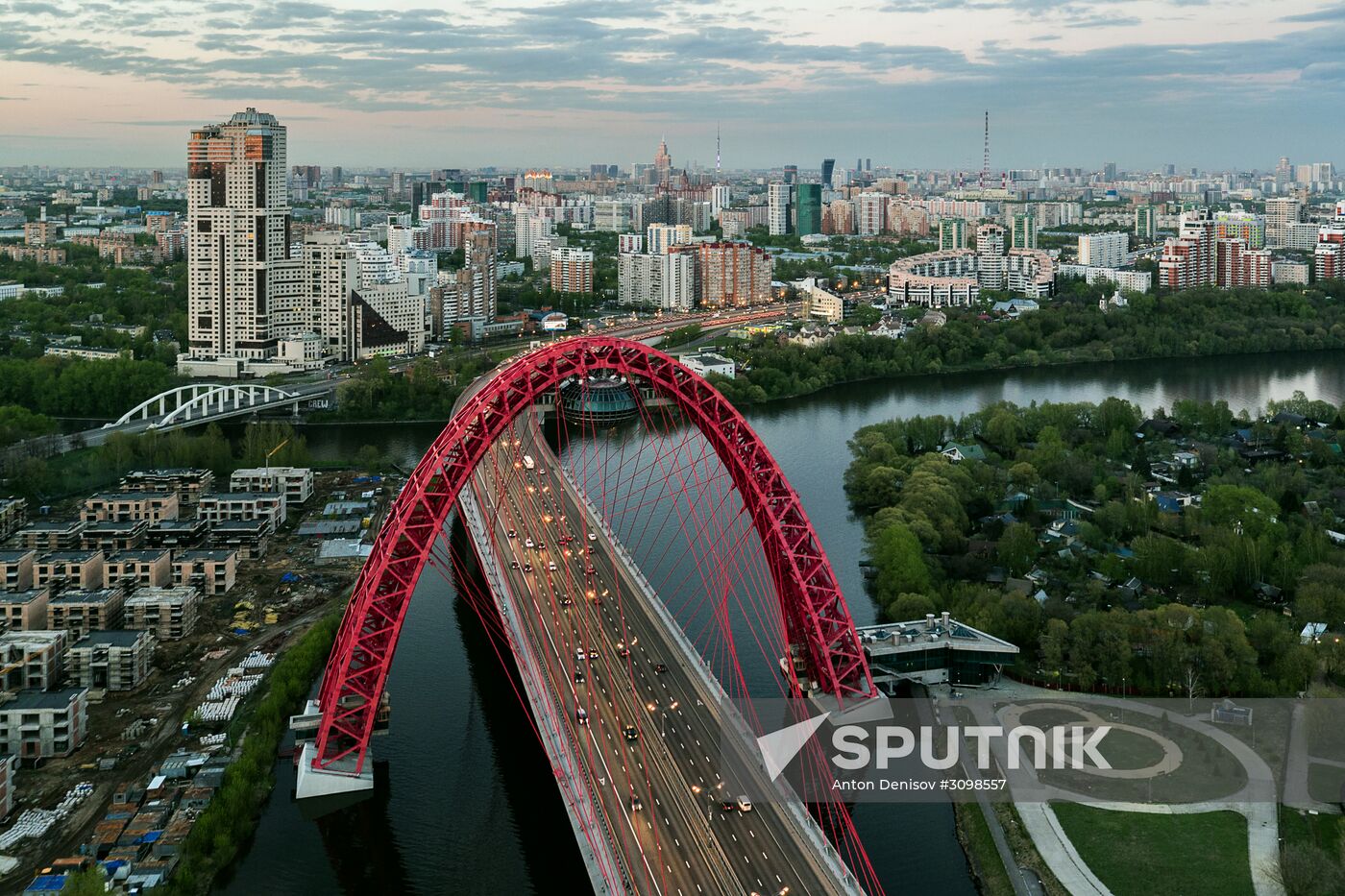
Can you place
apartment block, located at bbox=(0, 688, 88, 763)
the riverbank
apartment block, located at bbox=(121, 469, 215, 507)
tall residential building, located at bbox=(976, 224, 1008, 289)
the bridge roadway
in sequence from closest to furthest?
the bridge roadway → the riverbank → apartment block, located at bbox=(0, 688, 88, 763) → apartment block, located at bbox=(121, 469, 215, 507) → tall residential building, located at bbox=(976, 224, 1008, 289)

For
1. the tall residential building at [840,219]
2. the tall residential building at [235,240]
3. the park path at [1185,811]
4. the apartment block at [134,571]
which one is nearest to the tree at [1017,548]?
the park path at [1185,811]

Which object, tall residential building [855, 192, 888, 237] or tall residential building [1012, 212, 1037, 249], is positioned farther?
tall residential building [855, 192, 888, 237]

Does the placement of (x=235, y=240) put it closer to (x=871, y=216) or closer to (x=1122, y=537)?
(x=1122, y=537)

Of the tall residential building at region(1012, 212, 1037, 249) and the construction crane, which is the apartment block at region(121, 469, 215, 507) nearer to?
the construction crane

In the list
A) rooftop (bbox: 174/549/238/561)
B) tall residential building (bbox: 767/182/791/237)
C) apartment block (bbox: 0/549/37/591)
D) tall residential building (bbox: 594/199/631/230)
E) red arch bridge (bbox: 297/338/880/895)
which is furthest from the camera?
tall residential building (bbox: 767/182/791/237)

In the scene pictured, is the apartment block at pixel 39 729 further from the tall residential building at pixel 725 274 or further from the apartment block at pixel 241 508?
the tall residential building at pixel 725 274

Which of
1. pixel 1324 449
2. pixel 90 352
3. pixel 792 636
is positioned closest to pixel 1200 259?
pixel 1324 449

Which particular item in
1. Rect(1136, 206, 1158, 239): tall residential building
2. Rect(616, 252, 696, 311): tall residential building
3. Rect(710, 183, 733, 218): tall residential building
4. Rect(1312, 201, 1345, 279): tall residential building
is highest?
Rect(710, 183, 733, 218): tall residential building

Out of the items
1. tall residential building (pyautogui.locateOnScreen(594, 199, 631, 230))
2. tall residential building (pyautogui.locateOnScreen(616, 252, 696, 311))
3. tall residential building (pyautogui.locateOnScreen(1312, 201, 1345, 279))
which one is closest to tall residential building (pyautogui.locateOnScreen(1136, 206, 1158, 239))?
tall residential building (pyautogui.locateOnScreen(1312, 201, 1345, 279))
